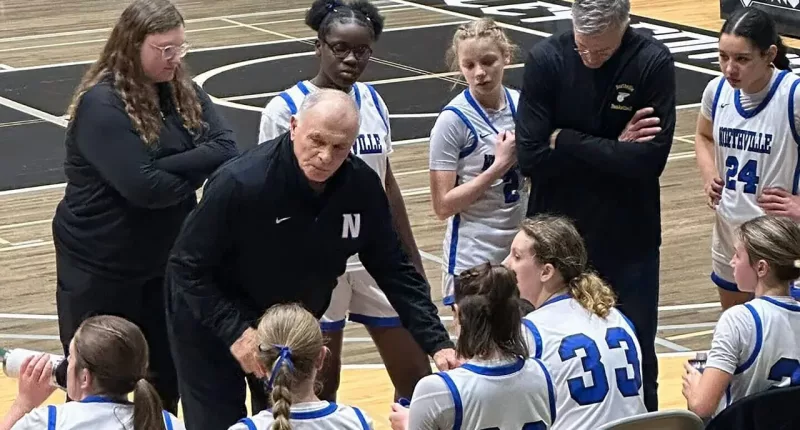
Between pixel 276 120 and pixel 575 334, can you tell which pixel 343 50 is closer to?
pixel 276 120

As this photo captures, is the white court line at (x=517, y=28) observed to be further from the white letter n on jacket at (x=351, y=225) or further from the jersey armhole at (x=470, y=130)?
the white letter n on jacket at (x=351, y=225)

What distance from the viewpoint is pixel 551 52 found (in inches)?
212

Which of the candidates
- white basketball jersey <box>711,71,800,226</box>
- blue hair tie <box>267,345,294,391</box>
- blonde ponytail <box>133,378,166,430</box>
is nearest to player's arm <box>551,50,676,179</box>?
white basketball jersey <box>711,71,800,226</box>

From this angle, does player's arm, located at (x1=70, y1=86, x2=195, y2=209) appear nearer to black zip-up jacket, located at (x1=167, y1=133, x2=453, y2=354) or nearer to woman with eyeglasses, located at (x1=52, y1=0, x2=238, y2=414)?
woman with eyeglasses, located at (x1=52, y1=0, x2=238, y2=414)

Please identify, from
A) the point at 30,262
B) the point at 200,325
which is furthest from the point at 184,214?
the point at 30,262

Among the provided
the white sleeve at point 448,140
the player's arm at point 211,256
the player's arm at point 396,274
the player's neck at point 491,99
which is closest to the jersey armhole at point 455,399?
the player's arm at point 396,274

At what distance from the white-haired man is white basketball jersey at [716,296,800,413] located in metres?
1.02

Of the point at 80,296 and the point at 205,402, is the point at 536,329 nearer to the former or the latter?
the point at 205,402

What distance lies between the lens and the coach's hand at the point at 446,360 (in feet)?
14.4

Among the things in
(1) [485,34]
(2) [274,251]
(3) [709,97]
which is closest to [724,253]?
(3) [709,97]

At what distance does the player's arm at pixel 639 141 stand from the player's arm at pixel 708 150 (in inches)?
34.7

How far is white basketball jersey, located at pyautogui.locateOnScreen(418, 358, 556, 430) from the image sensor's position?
3979 millimetres

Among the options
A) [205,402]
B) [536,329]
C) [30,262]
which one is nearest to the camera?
[536,329]

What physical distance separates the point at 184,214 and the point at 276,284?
1030 millimetres
